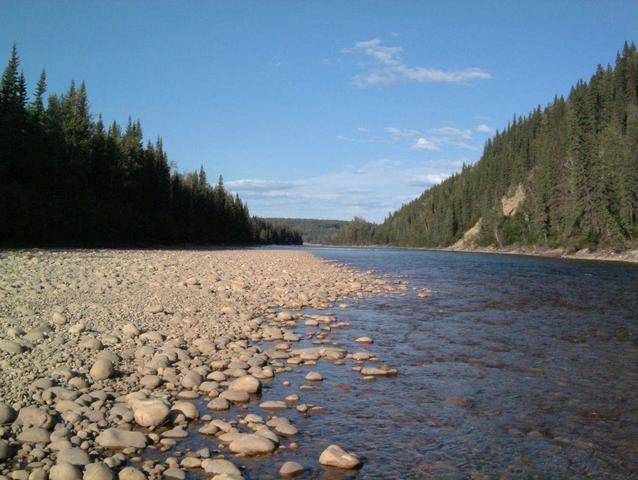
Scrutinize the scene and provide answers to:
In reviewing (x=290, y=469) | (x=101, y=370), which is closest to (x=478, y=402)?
(x=290, y=469)

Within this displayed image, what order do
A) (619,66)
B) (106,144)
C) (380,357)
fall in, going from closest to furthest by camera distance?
(380,357) → (106,144) → (619,66)

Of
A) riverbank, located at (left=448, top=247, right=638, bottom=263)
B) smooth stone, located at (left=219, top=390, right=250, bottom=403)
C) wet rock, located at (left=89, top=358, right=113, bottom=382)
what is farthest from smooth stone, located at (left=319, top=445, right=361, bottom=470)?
riverbank, located at (left=448, top=247, right=638, bottom=263)

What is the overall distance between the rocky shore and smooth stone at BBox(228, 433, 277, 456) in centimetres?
1

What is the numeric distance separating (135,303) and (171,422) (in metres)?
7.71

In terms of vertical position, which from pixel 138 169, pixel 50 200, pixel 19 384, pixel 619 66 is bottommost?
pixel 19 384

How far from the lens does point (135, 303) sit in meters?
13.1

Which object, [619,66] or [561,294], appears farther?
[619,66]

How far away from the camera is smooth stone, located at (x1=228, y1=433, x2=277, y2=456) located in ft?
17.9

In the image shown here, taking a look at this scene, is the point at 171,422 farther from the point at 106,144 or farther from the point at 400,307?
the point at 106,144

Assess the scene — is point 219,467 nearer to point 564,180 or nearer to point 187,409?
point 187,409

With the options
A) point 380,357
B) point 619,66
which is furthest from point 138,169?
point 619,66

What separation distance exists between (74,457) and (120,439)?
65 centimetres

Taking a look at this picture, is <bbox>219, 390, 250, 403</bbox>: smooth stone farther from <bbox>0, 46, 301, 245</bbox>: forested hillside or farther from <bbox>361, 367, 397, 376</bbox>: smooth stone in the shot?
<bbox>0, 46, 301, 245</bbox>: forested hillside

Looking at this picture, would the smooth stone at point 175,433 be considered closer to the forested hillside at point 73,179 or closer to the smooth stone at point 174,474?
the smooth stone at point 174,474
